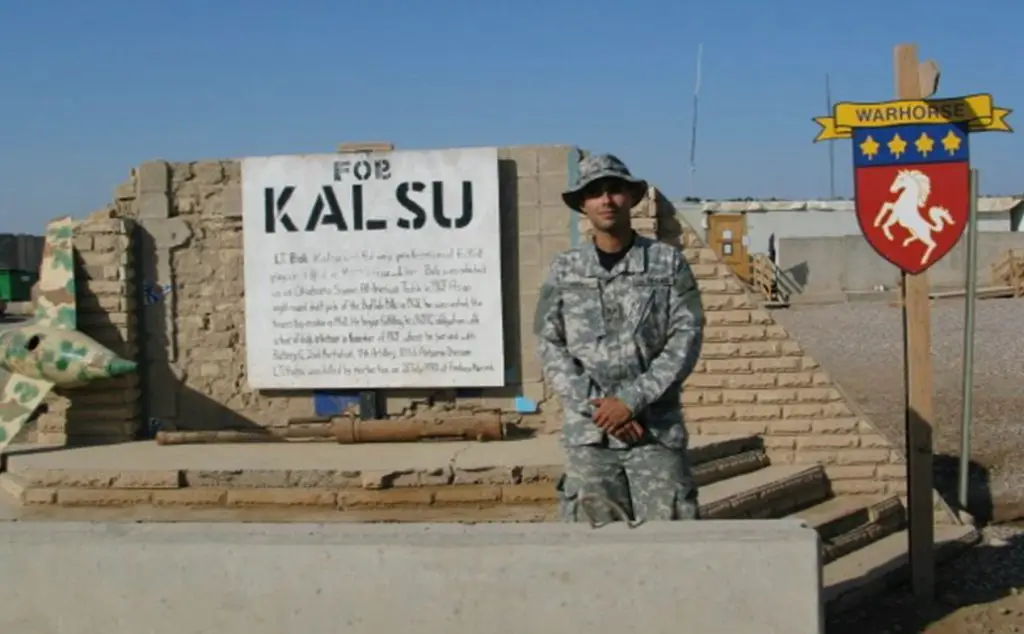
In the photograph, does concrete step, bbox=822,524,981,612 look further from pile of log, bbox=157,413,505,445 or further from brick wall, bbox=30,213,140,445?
brick wall, bbox=30,213,140,445

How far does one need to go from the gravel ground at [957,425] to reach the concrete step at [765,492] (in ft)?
3.00

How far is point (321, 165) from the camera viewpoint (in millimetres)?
7633

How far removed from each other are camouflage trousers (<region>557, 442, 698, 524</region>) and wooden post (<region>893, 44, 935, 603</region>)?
2171mm

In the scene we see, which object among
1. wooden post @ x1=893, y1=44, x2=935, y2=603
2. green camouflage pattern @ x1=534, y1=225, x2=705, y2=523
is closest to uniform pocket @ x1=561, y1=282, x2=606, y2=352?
green camouflage pattern @ x1=534, y1=225, x2=705, y2=523

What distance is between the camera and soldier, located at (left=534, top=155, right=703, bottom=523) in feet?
12.0

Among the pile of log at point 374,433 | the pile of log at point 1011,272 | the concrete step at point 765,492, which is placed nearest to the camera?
the concrete step at point 765,492

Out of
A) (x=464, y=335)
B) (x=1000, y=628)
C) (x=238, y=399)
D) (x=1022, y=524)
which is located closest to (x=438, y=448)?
(x=464, y=335)

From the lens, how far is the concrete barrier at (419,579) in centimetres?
335

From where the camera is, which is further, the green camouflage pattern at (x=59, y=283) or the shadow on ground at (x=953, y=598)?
the green camouflage pattern at (x=59, y=283)

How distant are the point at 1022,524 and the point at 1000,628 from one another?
252 cm

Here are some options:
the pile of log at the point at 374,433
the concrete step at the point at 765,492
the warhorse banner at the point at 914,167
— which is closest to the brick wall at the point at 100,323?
the pile of log at the point at 374,433

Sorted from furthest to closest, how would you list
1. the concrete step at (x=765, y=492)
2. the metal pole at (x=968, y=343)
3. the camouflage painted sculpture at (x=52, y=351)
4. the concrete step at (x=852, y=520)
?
the camouflage painted sculpture at (x=52, y=351) → the metal pole at (x=968, y=343) → the concrete step at (x=852, y=520) → the concrete step at (x=765, y=492)

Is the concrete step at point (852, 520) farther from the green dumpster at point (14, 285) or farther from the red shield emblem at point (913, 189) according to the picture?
the green dumpster at point (14, 285)

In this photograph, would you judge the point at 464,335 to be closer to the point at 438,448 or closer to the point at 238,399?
the point at 438,448
